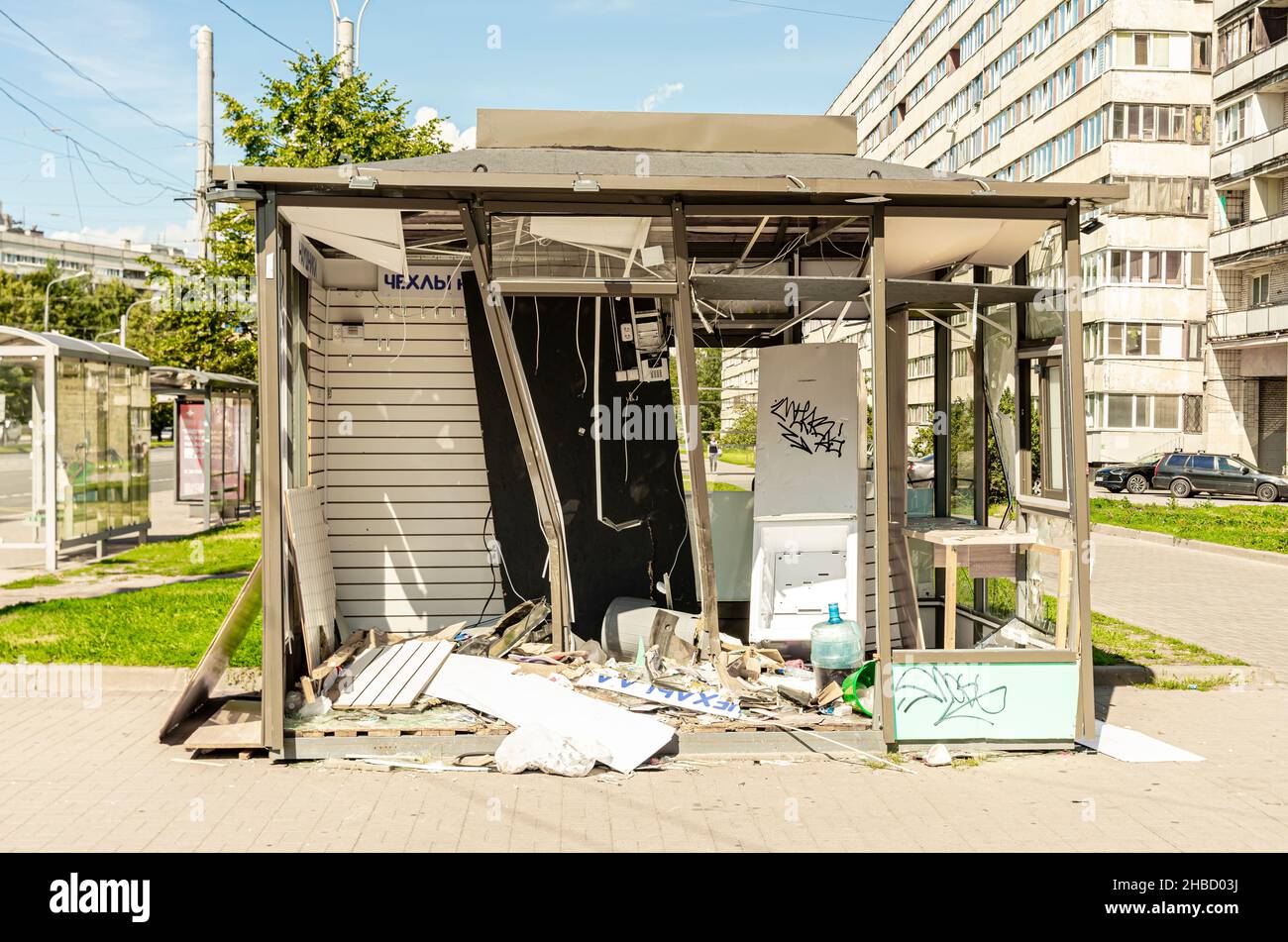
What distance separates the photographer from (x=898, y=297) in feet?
25.3

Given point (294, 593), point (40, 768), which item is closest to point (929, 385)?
point (294, 593)

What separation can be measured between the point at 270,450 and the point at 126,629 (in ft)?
15.1

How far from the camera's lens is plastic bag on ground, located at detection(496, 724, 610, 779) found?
21.5 ft

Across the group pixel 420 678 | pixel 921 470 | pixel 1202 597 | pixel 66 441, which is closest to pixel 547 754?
pixel 420 678

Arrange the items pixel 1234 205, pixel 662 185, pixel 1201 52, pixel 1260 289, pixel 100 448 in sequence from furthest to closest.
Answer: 1. pixel 1201 52
2. pixel 1234 205
3. pixel 1260 289
4. pixel 100 448
5. pixel 662 185

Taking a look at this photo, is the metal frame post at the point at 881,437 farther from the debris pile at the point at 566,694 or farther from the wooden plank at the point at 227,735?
the wooden plank at the point at 227,735

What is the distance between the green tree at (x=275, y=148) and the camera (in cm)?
1897

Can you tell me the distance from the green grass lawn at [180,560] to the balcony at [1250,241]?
115ft

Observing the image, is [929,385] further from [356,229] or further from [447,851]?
[447,851]

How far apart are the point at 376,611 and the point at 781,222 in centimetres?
415

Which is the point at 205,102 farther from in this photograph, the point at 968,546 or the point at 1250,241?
the point at 1250,241

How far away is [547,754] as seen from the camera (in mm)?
6602

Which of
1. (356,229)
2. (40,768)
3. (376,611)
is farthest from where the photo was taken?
(376,611)
